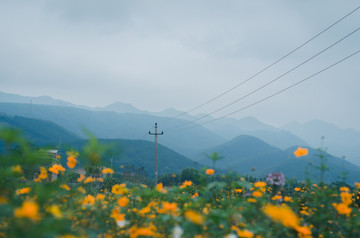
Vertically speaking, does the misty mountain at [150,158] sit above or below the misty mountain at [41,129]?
below

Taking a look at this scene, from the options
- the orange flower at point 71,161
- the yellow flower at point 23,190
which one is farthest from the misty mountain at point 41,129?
the orange flower at point 71,161

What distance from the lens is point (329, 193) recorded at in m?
2.89

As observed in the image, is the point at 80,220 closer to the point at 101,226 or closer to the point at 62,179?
the point at 101,226

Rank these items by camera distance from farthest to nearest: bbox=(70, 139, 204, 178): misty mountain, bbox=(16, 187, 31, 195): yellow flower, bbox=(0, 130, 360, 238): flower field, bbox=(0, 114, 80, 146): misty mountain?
bbox=(0, 114, 80, 146): misty mountain
bbox=(70, 139, 204, 178): misty mountain
bbox=(16, 187, 31, 195): yellow flower
bbox=(0, 130, 360, 238): flower field

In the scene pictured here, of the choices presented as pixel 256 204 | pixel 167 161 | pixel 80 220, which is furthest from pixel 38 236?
pixel 167 161

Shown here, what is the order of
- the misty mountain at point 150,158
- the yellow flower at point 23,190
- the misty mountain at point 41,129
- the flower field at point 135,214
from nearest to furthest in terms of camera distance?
the flower field at point 135,214 → the yellow flower at point 23,190 → the misty mountain at point 150,158 → the misty mountain at point 41,129

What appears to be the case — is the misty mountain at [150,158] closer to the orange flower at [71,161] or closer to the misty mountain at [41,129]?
the misty mountain at [41,129]

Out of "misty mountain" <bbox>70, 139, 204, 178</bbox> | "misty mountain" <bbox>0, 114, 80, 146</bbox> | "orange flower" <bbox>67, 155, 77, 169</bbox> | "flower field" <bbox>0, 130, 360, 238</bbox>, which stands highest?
"misty mountain" <bbox>0, 114, 80, 146</bbox>

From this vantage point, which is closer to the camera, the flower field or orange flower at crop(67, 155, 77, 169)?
the flower field

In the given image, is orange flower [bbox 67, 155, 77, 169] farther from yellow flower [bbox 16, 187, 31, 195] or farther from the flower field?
yellow flower [bbox 16, 187, 31, 195]

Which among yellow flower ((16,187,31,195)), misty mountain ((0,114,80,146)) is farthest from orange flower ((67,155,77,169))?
misty mountain ((0,114,80,146))

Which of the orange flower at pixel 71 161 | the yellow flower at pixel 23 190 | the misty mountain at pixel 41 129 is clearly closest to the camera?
the yellow flower at pixel 23 190

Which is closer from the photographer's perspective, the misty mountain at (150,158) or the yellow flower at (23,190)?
the yellow flower at (23,190)

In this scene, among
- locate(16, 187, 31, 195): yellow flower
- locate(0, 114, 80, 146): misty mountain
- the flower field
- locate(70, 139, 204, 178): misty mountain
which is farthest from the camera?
locate(0, 114, 80, 146): misty mountain
